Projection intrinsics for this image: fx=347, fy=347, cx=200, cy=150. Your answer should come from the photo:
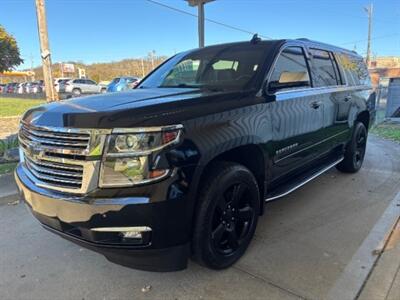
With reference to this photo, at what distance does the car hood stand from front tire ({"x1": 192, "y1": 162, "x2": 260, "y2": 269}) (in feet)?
1.58

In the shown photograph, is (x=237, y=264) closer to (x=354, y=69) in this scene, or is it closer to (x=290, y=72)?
(x=290, y=72)

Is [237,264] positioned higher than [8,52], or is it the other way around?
[8,52]

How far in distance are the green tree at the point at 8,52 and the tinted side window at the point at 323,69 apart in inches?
1237

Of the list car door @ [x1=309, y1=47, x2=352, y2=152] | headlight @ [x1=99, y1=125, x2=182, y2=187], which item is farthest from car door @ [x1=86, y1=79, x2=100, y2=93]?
headlight @ [x1=99, y1=125, x2=182, y2=187]

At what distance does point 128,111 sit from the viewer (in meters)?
2.24

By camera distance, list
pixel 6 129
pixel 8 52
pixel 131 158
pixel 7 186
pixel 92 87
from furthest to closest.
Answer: pixel 92 87, pixel 8 52, pixel 6 129, pixel 7 186, pixel 131 158

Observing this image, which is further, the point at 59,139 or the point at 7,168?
the point at 7,168

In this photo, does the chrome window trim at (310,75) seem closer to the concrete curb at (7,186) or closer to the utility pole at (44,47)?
the concrete curb at (7,186)

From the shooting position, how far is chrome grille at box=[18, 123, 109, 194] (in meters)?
2.13

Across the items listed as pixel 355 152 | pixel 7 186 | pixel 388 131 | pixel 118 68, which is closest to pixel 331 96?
pixel 355 152

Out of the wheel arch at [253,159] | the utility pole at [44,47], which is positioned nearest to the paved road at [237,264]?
the wheel arch at [253,159]

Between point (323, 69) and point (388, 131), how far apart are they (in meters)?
6.35

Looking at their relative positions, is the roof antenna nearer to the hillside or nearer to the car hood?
the car hood

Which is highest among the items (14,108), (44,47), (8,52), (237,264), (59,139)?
(8,52)
